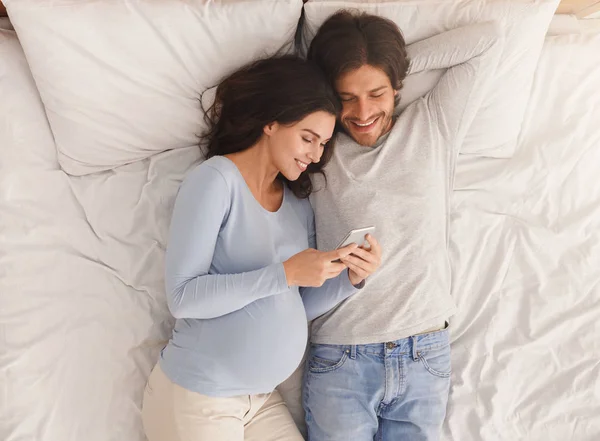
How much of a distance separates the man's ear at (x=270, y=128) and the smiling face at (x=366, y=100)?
0.68 feet

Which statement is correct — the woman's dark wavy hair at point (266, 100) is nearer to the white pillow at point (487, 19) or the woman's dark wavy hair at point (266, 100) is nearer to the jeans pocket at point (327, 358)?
the white pillow at point (487, 19)

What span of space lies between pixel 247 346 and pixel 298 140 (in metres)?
0.49

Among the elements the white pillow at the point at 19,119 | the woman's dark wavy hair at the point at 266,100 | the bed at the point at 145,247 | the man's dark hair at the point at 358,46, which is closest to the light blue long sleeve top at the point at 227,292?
the woman's dark wavy hair at the point at 266,100

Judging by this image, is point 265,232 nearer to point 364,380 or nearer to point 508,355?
point 364,380

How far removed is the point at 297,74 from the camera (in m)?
1.35

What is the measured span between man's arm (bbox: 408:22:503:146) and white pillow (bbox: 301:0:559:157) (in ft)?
0.17

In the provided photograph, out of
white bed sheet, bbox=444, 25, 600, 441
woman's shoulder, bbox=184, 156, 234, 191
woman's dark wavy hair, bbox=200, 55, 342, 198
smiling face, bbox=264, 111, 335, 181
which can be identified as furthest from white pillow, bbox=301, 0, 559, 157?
woman's shoulder, bbox=184, 156, 234, 191

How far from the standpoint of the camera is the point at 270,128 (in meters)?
1.35

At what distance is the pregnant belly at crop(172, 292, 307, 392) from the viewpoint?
128 cm

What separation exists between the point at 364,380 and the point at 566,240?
0.75m

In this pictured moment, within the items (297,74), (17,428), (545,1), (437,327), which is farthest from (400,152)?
(17,428)

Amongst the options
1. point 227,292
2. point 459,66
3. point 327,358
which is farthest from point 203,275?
point 459,66

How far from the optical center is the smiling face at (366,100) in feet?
4.60

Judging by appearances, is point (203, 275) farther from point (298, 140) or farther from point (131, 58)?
point (131, 58)
